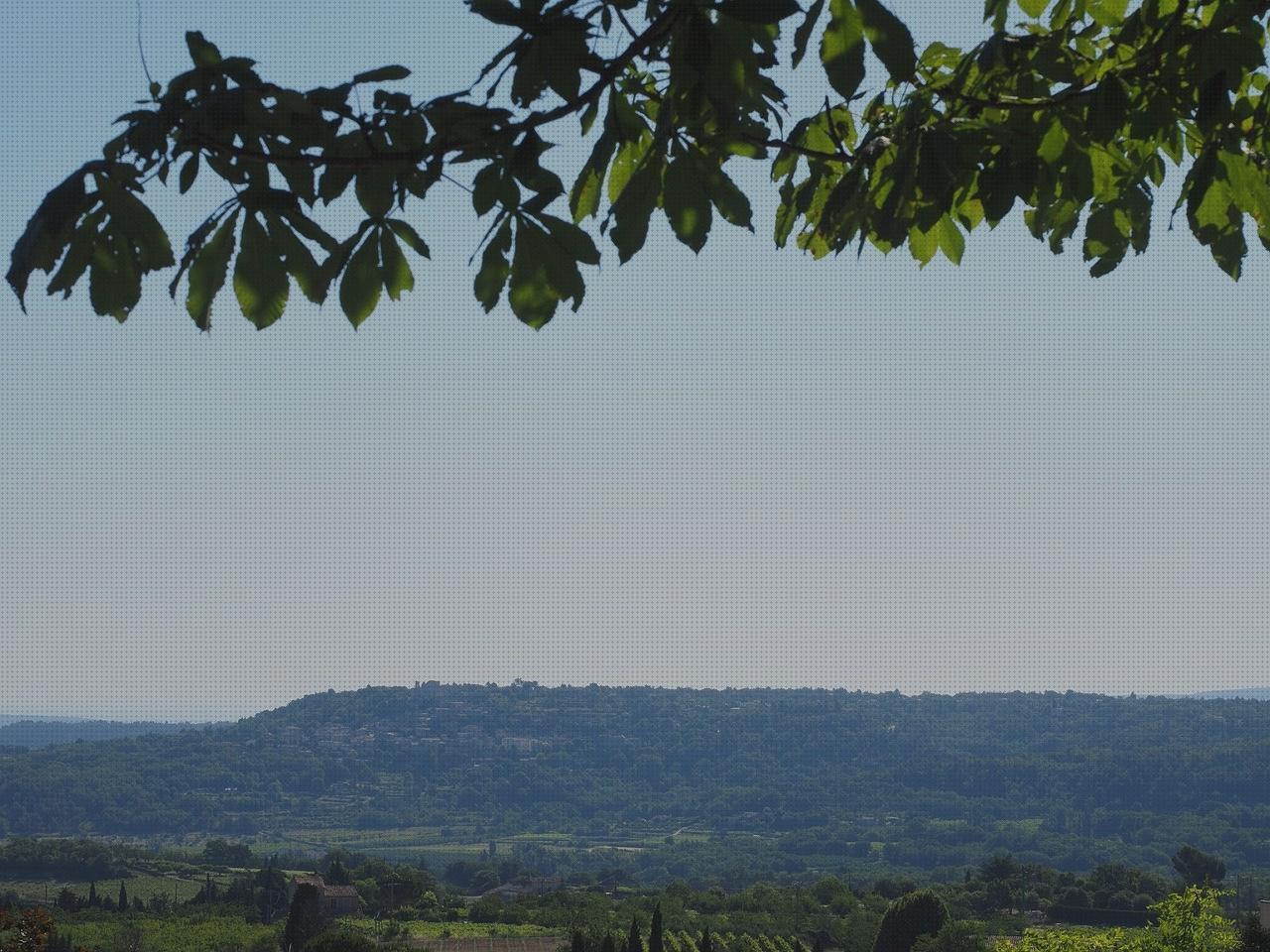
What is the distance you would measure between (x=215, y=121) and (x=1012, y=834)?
11396 centimetres

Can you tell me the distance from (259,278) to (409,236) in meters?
0.16

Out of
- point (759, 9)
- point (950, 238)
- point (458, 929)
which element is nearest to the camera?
point (759, 9)

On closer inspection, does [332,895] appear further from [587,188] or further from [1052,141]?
[1052,141]

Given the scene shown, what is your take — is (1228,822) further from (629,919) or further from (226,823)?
(226,823)

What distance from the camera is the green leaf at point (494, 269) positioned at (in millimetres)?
1275

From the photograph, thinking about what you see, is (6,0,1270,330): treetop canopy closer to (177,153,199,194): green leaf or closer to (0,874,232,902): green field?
(177,153,199,194): green leaf

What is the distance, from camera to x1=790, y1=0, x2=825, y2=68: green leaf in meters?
1.13

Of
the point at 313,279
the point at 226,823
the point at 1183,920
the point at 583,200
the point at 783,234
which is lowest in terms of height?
the point at 226,823

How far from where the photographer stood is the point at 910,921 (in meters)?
44.1

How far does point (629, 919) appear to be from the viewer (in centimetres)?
6016

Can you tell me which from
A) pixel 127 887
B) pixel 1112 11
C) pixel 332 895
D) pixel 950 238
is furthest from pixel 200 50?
pixel 127 887

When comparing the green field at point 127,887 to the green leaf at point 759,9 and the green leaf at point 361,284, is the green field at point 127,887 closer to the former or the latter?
the green leaf at point 361,284

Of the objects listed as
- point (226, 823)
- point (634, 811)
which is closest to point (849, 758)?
point (634, 811)

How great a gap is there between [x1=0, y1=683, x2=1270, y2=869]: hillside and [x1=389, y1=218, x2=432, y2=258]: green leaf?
99966 millimetres
